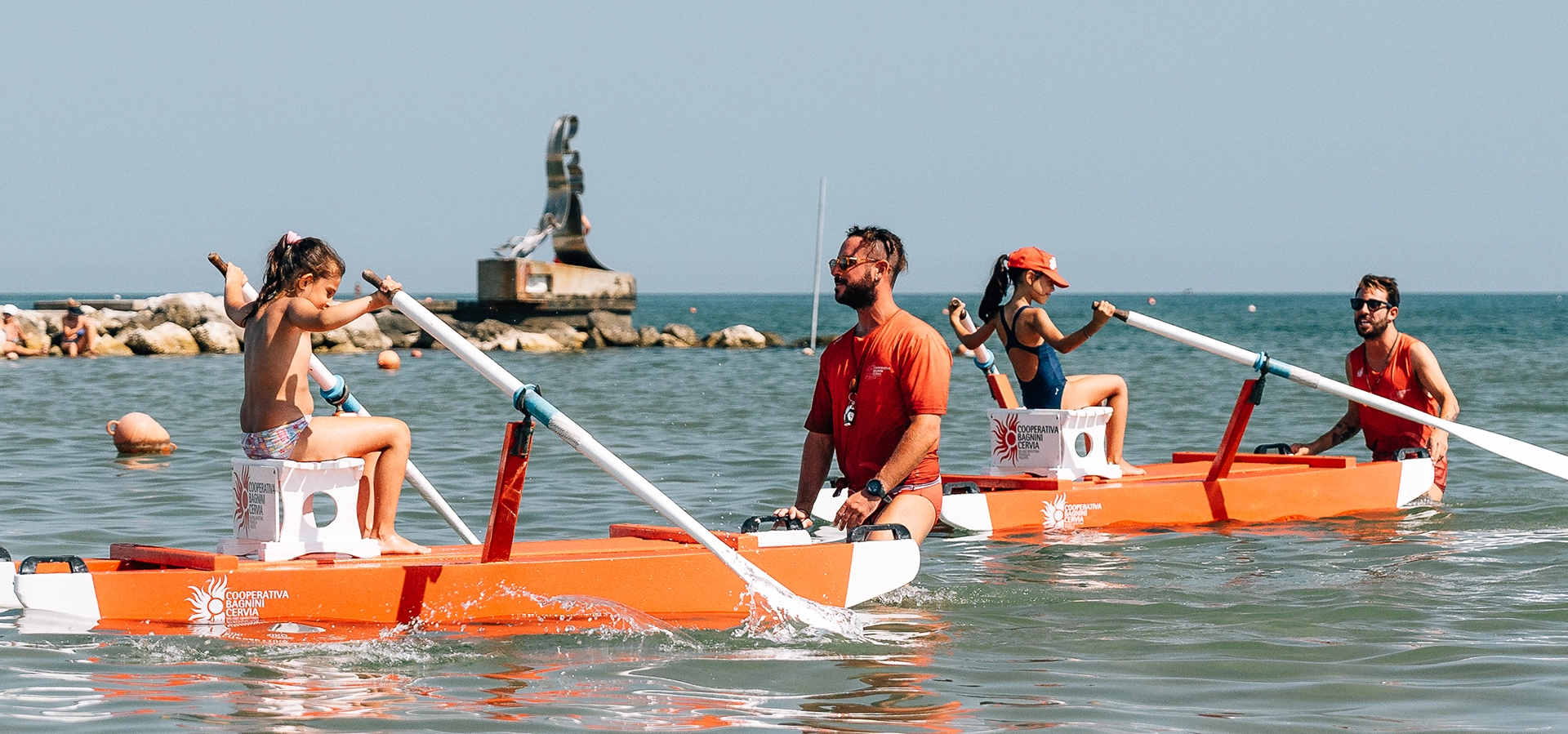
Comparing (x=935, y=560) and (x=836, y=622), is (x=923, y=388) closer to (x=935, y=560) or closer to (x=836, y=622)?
(x=836, y=622)

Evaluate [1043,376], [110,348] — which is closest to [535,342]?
[110,348]

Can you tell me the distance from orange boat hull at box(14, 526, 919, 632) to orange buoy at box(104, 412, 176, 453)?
8.17 meters

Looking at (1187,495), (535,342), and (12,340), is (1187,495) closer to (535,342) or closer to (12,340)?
(12,340)

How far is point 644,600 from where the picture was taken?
21.6 ft

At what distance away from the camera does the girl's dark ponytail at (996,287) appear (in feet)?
32.2

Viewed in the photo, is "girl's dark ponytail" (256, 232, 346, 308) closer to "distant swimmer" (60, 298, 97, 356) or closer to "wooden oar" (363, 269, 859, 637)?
"wooden oar" (363, 269, 859, 637)

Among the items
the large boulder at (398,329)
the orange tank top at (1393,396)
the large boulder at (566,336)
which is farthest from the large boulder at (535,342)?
the orange tank top at (1393,396)

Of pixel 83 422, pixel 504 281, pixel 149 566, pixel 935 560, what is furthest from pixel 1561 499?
pixel 504 281

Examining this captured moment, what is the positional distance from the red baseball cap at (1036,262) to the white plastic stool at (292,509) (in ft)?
14.8

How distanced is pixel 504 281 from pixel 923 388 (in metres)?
35.4

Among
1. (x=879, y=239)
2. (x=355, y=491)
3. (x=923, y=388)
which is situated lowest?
(x=355, y=491)

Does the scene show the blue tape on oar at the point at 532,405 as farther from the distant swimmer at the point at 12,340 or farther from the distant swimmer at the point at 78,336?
the distant swimmer at the point at 78,336

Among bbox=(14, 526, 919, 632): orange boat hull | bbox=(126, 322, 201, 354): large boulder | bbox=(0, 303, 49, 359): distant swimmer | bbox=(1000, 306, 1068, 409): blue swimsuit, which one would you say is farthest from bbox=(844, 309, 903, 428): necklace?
bbox=(126, 322, 201, 354): large boulder

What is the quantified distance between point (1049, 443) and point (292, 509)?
5.07m
